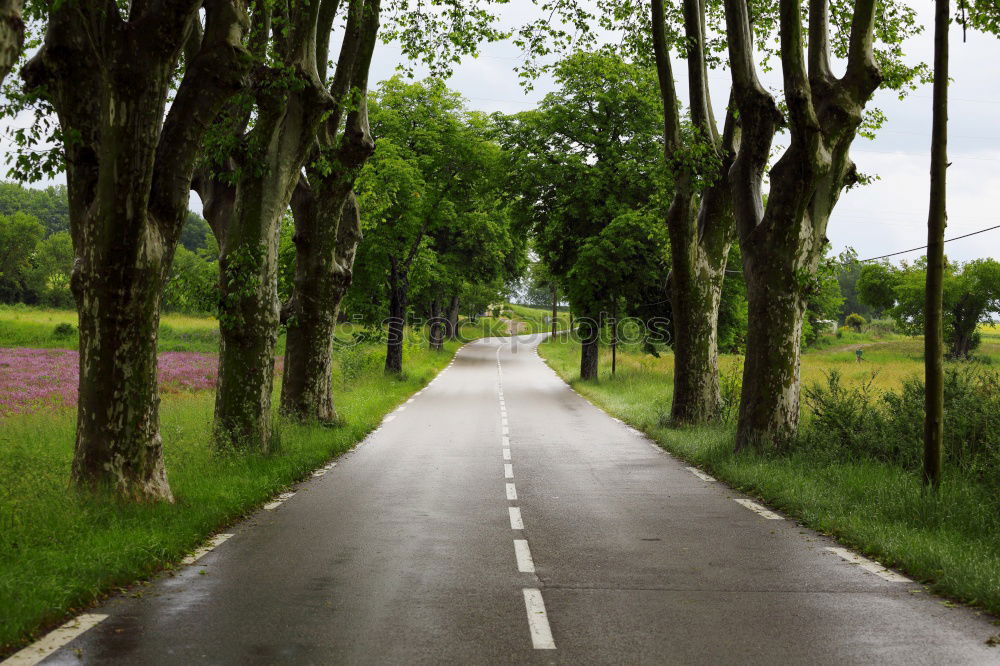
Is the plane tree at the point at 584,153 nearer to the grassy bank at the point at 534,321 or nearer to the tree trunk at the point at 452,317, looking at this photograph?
the tree trunk at the point at 452,317

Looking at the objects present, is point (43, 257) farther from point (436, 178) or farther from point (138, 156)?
point (138, 156)

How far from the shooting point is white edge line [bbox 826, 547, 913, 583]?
6609 millimetres

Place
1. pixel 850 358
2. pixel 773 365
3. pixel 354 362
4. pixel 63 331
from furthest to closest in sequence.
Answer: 1. pixel 850 358
2. pixel 63 331
3. pixel 354 362
4. pixel 773 365

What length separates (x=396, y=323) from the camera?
35.3 metres

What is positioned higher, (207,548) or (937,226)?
(937,226)

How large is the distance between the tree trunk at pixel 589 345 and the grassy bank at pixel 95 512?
1804cm

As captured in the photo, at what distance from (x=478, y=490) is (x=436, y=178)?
75.2 feet

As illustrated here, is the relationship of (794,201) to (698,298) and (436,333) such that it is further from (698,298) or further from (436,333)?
(436,333)

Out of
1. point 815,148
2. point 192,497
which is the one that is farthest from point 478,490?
point 815,148

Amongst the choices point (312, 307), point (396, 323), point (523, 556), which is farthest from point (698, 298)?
point (396, 323)

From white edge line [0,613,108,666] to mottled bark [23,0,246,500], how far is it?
2.81 m

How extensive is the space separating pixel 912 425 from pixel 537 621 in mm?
8219

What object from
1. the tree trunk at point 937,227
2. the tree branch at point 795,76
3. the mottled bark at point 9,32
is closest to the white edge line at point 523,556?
the tree trunk at point 937,227

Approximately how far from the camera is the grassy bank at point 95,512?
5.52 meters
